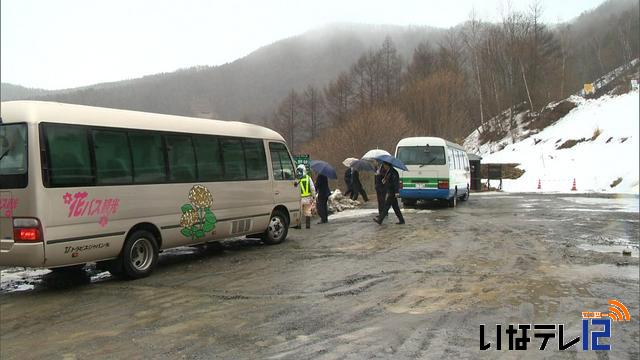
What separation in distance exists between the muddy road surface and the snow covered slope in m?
26.3

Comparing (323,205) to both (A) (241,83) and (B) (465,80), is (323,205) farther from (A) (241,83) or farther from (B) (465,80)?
(A) (241,83)

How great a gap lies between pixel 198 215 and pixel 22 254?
3.25 metres

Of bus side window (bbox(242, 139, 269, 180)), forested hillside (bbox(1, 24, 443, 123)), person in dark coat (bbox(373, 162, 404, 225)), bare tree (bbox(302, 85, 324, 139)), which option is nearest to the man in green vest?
person in dark coat (bbox(373, 162, 404, 225))

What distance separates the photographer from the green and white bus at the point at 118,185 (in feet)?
23.7

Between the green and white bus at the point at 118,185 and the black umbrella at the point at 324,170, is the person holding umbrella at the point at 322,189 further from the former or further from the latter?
the green and white bus at the point at 118,185

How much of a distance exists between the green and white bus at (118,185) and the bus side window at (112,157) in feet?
0.05

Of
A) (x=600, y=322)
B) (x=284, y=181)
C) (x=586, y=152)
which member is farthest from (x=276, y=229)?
(x=586, y=152)

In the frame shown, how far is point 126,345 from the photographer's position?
5289mm

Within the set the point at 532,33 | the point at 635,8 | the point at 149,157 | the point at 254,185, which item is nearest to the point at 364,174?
the point at 254,185

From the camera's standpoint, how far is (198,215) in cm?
986

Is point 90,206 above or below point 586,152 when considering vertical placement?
below

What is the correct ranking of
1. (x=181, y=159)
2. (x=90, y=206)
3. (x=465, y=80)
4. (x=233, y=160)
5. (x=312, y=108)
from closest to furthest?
(x=90, y=206) < (x=181, y=159) < (x=233, y=160) < (x=465, y=80) < (x=312, y=108)

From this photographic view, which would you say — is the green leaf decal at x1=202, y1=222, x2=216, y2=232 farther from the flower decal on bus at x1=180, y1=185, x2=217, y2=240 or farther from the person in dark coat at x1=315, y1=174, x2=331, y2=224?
the person in dark coat at x1=315, y1=174, x2=331, y2=224

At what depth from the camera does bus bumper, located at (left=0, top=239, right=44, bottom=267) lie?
712cm
